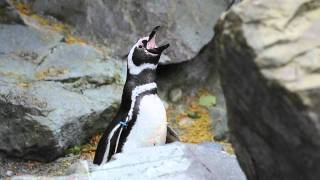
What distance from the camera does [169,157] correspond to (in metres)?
2.63

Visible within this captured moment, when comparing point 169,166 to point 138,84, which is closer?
point 169,166

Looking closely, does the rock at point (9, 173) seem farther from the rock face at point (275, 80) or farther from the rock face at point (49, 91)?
the rock face at point (275, 80)

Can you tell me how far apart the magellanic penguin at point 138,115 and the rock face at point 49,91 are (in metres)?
0.71

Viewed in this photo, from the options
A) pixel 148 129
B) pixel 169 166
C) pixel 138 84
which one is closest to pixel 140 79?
pixel 138 84

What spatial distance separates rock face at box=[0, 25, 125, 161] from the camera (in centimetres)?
448

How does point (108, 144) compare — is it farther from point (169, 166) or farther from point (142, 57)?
point (169, 166)

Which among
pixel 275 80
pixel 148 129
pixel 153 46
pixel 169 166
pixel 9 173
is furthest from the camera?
pixel 9 173

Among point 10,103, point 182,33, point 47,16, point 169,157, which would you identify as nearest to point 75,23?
point 47,16

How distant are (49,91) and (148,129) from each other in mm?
1160

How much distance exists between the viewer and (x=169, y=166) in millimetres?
2562

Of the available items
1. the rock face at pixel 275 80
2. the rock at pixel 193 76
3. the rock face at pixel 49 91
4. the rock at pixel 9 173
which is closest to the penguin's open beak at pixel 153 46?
the rock face at pixel 49 91

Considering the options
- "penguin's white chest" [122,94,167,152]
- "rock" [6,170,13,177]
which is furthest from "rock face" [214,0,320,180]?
"rock" [6,170,13,177]

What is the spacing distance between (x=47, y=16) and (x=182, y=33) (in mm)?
1164

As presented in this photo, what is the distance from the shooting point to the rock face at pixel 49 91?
448 cm
